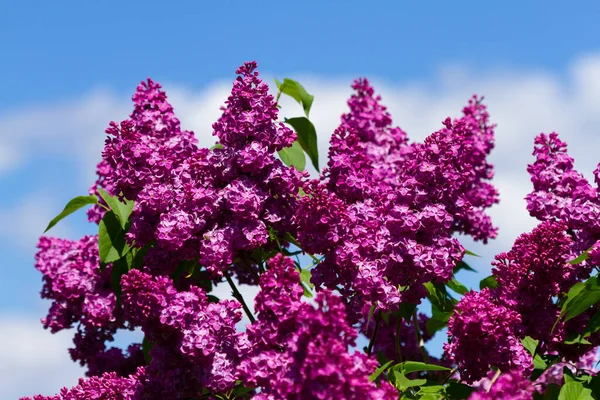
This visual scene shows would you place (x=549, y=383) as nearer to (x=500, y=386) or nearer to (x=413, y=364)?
(x=413, y=364)

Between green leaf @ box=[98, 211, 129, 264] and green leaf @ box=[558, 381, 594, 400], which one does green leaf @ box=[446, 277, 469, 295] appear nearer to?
green leaf @ box=[558, 381, 594, 400]

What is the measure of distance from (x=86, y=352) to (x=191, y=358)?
2.70 metres

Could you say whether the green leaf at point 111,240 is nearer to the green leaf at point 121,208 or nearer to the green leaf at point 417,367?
the green leaf at point 121,208

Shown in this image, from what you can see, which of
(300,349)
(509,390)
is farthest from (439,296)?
(509,390)

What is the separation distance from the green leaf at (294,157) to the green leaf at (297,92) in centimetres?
41

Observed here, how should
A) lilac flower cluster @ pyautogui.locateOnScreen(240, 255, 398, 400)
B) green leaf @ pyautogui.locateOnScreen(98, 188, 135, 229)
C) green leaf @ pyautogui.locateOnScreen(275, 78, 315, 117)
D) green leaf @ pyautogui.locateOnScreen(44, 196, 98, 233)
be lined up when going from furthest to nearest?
green leaf @ pyautogui.locateOnScreen(275, 78, 315, 117) < green leaf @ pyautogui.locateOnScreen(44, 196, 98, 233) < green leaf @ pyautogui.locateOnScreen(98, 188, 135, 229) < lilac flower cluster @ pyautogui.locateOnScreen(240, 255, 398, 400)

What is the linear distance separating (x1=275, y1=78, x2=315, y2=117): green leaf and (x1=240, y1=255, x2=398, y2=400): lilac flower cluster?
2.60 meters

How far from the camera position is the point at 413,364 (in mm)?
4375

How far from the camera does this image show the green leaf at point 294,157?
217 inches

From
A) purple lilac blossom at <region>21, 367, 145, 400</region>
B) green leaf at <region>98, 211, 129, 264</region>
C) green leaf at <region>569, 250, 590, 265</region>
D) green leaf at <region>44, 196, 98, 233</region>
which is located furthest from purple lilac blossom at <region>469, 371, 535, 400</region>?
green leaf at <region>44, 196, 98, 233</region>

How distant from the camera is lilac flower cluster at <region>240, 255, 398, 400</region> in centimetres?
325

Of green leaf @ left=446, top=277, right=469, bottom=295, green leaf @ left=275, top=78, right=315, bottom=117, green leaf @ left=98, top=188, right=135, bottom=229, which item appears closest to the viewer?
green leaf @ left=98, top=188, right=135, bottom=229

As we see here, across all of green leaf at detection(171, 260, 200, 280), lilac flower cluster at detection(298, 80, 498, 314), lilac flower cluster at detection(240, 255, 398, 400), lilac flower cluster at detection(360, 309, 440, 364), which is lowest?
lilac flower cluster at detection(240, 255, 398, 400)

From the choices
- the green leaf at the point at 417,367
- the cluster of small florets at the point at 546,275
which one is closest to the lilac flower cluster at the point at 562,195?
the cluster of small florets at the point at 546,275
